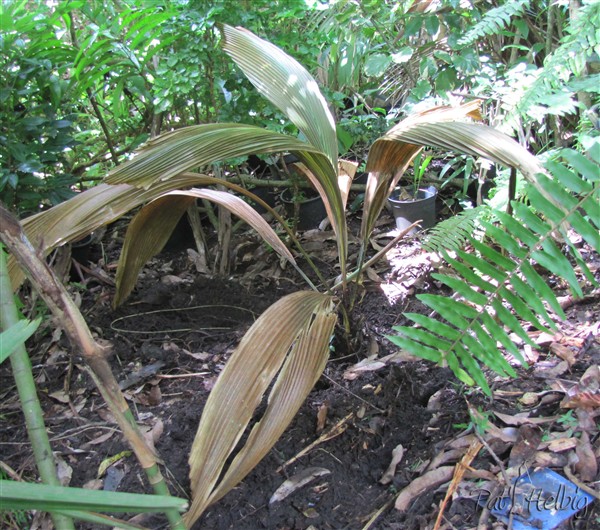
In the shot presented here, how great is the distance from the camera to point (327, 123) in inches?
57.6

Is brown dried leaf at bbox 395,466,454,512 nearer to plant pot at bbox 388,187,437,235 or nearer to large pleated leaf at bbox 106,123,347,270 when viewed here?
large pleated leaf at bbox 106,123,347,270

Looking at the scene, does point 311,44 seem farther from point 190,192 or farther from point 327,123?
point 190,192

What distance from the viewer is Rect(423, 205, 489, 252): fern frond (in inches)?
65.8

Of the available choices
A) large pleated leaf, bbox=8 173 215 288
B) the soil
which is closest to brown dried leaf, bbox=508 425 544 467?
the soil

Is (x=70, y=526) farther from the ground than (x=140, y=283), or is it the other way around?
(x=70, y=526)

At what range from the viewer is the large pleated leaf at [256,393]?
0.97 m

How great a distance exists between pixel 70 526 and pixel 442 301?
71cm

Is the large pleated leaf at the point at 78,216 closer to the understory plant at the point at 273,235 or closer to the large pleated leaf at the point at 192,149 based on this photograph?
the understory plant at the point at 273,235

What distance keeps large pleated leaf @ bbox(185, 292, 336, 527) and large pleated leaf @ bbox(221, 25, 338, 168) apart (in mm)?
460

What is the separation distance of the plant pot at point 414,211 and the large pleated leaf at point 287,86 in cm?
105

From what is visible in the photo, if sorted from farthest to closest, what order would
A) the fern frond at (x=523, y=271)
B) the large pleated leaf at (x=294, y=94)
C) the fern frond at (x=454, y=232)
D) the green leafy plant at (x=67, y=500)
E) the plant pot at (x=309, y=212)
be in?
the plant pot at (x=309, y=212), the fern frond at (x=454, y=232), the large pleated leaf at (x=294, y=94), the fern frond at (x=523, y=271), the green leafy plant at (x=67, y=500)

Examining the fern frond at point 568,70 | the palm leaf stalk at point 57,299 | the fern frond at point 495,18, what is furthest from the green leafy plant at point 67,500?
the fern frond at point 495,18

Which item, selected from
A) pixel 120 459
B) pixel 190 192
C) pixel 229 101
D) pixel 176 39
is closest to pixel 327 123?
pixel 190 192

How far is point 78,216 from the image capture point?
1263 millimetres
